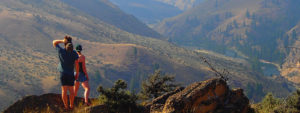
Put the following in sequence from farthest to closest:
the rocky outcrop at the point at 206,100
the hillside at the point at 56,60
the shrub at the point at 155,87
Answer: the hillside at the point at 56,60 < the shrub at the point at 155,87 < the rocky outcrop at the point at 206,100

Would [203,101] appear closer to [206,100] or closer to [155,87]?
[206,100]

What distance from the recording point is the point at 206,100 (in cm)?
738

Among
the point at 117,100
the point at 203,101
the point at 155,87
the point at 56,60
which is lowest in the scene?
the point at 56,60

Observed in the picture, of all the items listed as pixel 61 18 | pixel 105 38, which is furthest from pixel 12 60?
pixel 61 18

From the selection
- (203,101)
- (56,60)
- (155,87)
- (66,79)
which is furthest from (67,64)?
(56,60)

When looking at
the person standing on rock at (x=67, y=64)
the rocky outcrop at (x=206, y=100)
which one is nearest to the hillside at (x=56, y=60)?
the person standing on rock at (x=67, y=64)

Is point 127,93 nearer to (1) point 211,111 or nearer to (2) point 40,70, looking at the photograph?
(1) point 211,111

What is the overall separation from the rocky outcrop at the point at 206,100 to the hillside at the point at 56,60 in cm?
5424

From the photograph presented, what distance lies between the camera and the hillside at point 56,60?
7088cm

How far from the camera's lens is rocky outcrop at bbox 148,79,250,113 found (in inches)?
277

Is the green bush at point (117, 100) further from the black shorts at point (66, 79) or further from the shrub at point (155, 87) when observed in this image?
the shrub at point (155, 87)

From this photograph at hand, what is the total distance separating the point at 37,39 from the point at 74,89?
3930 inches

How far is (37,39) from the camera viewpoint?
102500 mm

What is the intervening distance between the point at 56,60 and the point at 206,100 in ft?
280
